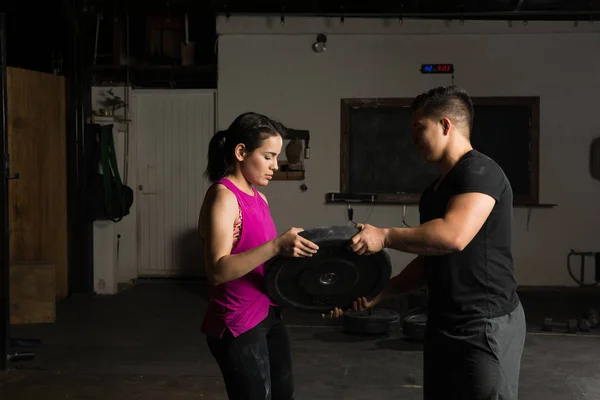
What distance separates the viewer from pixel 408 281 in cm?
233

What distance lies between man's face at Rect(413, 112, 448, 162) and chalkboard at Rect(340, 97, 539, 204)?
494 cm

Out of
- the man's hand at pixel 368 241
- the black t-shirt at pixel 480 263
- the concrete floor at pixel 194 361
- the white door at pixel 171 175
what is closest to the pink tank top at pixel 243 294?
the man's hand at pixel 368 241

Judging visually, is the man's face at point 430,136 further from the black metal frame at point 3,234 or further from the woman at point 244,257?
the black metal frame at point 3,234

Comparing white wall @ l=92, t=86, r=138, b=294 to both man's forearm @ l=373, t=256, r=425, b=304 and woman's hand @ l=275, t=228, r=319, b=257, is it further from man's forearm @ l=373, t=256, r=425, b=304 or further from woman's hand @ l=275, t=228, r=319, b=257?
woman's hand @ l=275, t=228, r=319, b=257

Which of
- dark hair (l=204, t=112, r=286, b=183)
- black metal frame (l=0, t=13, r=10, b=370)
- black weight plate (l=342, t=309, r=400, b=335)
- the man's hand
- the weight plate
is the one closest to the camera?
the man's hand

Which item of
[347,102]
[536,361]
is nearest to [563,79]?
[347,102]

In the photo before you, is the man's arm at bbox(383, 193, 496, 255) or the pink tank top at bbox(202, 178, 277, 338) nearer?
the man's arm at bbox(383, 193, 496, 255)

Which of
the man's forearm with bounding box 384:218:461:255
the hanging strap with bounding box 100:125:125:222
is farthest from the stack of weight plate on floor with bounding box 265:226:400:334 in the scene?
the hanging strap with bounding box 100:125:125:222

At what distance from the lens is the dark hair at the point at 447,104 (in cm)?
205

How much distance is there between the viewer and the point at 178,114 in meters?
7.37

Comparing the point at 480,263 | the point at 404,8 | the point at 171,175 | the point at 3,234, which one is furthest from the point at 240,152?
A: the point at 171,175

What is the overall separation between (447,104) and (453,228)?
1.29 ft

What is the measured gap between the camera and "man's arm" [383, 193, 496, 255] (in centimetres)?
189

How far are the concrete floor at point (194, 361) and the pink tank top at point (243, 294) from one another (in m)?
1.79
